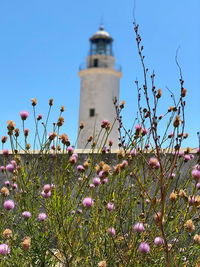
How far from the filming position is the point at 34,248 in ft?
6.32

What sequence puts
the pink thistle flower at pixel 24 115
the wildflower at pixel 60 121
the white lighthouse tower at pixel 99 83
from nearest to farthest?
the pink thistle flower at pixel 24 115 < the wildflower at pixel 60 121 < the white lighthouse tower at pixel 99 83

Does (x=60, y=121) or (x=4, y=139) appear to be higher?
(x=60, y=121)

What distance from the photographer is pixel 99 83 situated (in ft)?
61.9

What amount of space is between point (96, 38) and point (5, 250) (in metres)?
19.4

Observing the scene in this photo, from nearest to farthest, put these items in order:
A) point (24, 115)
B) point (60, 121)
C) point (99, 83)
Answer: point (24, 115) → point (60, 121) → point (99, 83)

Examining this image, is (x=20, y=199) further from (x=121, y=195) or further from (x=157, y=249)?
(x=157, y=249)

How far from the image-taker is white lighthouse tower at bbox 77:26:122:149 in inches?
710

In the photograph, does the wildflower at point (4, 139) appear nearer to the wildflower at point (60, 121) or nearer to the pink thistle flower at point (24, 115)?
the pink thistle flower at point (24, 115)

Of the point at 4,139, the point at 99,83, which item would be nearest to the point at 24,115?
the point at 4,139

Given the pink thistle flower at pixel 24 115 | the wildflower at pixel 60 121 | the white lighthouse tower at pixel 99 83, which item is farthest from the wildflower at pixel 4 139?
the white lighthouse tower at pixel 99 83

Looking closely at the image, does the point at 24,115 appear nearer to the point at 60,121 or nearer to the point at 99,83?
the point at 60,121

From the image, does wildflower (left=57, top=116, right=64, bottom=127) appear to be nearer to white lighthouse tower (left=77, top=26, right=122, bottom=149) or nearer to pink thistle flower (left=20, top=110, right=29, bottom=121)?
pink thistle flower (left=20, top=110, right=29, bottom=121)

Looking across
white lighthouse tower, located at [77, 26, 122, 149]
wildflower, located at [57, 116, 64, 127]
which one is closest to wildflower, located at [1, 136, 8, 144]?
wildflower, located at [57, 116, 64, 127]

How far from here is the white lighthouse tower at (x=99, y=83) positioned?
1804 cm
